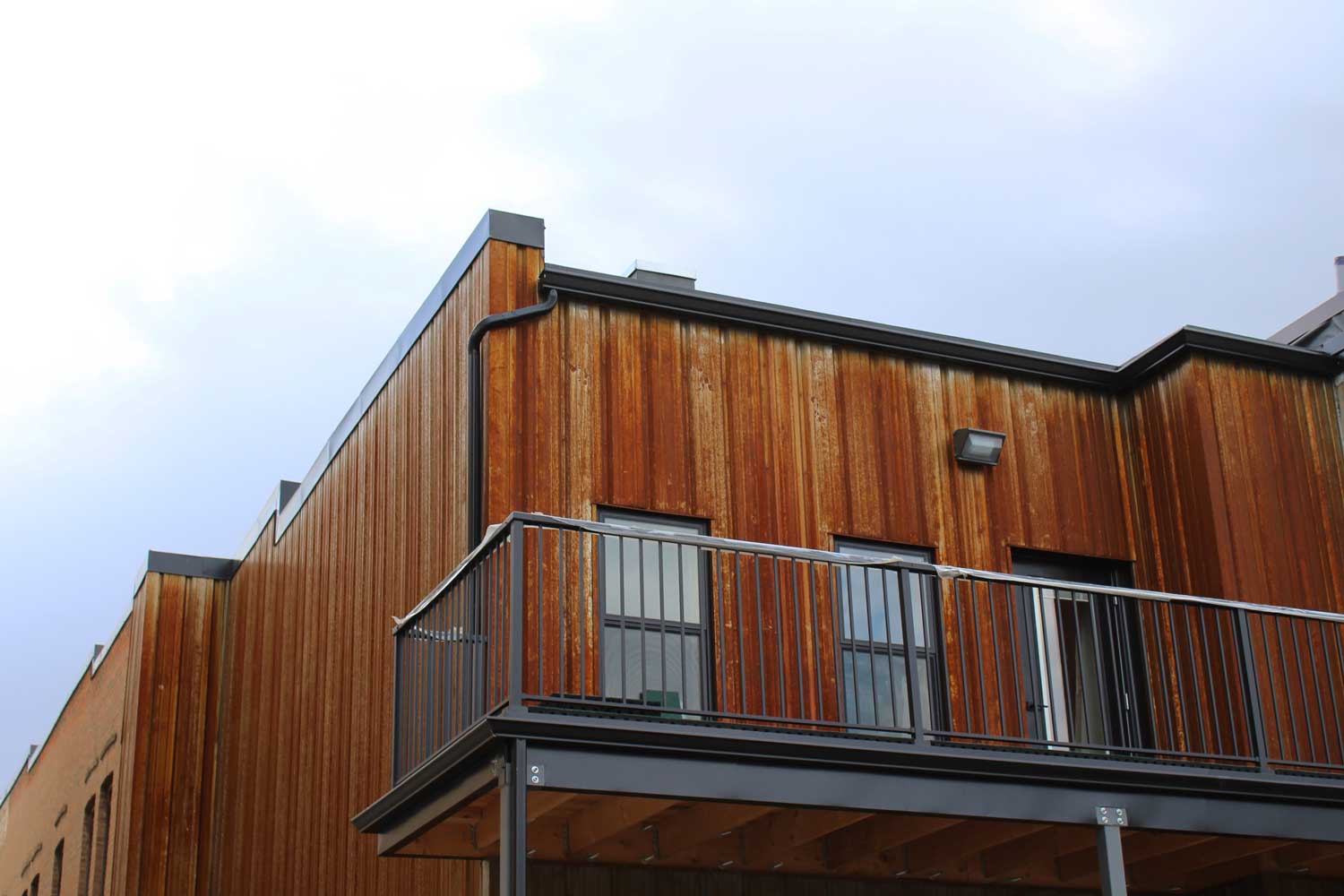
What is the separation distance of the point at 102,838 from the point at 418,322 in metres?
8.87

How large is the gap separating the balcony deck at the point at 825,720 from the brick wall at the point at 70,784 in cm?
865

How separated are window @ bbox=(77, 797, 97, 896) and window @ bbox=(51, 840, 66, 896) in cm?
108

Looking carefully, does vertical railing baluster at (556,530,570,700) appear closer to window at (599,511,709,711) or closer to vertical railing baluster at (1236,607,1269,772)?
window at (599,511,709,711)

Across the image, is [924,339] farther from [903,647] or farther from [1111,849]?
[1111,849]

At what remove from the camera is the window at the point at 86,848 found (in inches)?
746

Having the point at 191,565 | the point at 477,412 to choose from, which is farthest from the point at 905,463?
the point at 191,565

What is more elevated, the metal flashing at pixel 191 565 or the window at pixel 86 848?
the metal flashing at pixel 191 565

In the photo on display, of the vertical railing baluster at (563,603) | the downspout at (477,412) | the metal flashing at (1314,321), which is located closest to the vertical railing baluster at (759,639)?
the vertical railing baluster at (563,603)

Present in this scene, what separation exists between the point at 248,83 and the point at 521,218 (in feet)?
113

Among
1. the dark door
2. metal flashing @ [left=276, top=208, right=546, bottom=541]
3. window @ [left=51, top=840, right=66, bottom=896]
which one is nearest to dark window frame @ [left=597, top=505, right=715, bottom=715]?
metal flashing @ [left=276, top=208, right=546, bottom=541]

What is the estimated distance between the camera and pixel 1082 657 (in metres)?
13.0

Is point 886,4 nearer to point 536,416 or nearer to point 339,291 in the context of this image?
point 339,291

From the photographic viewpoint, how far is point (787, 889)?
11.6 m

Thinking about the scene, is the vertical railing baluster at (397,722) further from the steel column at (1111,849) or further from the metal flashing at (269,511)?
the metal flashing at (269,511)
